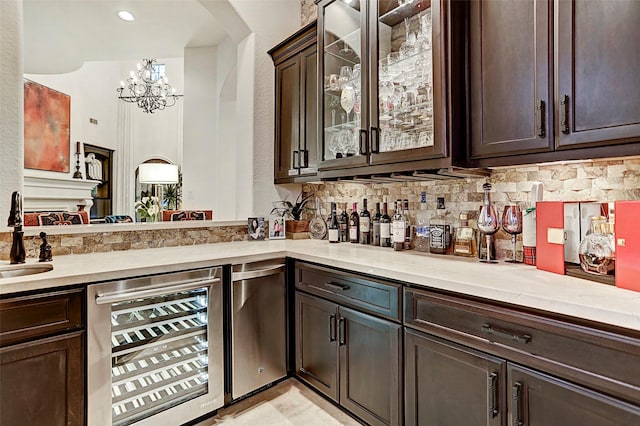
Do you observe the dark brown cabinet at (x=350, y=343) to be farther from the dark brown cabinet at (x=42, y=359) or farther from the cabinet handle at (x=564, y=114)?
the dark brown cabinet at (x=42, y=359)

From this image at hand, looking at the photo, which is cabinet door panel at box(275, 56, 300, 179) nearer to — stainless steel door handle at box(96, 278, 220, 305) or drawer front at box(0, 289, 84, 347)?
stainless steel door handle at box(96, 278, 220, 305)

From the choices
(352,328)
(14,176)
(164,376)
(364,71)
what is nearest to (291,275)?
(352,328)

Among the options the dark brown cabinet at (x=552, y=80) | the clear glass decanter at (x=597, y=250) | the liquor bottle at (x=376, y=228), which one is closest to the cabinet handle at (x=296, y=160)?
the liquor bottle at (x=376, y=228)

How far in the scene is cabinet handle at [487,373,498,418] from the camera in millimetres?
1277

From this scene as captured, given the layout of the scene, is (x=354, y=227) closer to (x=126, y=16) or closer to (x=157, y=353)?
(x=157, y=353)

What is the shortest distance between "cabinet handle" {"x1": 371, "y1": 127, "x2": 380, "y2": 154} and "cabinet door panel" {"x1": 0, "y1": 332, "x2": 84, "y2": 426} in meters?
1.81

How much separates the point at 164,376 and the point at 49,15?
3985 millimetres

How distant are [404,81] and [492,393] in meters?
1.64

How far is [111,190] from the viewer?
6941 mm

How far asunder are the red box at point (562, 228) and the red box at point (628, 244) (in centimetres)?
19

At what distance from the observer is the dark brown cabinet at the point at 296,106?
277 cm

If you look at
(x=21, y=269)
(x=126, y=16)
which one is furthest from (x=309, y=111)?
(x=126, y=16)

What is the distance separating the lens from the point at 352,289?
6.16 ft

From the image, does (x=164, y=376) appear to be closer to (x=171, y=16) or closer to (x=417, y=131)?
(x=417, y=131)
